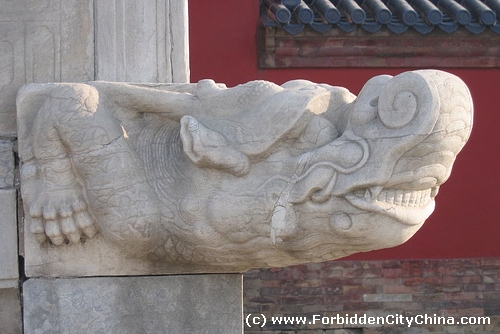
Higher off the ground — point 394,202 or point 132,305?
point 394,202

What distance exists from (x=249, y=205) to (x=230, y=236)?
88mm

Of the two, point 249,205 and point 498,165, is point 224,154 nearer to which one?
point 249,205

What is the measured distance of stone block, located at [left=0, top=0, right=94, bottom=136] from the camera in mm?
Answer: 2428

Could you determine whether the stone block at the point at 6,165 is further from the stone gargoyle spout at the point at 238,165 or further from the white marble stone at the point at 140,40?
the white marble stone at the point at 140,40

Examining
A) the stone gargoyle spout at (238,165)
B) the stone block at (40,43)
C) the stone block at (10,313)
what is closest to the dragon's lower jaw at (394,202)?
the stone gargoyle spout at (238,165)

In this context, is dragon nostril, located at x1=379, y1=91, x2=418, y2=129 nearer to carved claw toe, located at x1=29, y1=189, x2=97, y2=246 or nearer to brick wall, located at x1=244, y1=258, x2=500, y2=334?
carved claw toe, located at x1=29, y1=189, x2=97, y2=246

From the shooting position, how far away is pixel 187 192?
7.64ft

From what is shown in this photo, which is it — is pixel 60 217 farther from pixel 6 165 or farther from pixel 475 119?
pixel 475 119

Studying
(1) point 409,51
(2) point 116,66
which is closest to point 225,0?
(1) point 409,51

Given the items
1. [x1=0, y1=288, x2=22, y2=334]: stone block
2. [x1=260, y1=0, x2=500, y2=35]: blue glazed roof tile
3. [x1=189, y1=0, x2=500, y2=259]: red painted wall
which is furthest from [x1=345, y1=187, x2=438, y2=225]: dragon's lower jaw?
[x1=189, y1=0, x2=500, y2=259]: red painted wall

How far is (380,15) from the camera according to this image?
20.3 feet

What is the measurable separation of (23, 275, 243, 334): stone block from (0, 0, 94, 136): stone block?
0.40 metres

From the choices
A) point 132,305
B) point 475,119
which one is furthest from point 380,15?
point 132,305

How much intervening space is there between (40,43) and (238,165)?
0.58m
